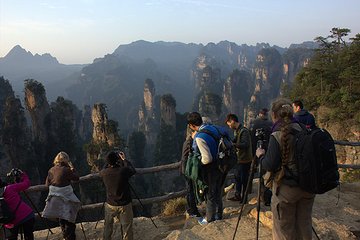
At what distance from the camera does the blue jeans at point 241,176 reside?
6070 mm

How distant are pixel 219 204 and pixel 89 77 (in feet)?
546

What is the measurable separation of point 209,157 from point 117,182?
1.41 meters

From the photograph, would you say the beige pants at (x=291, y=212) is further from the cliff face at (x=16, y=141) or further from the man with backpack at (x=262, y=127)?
the cliff face at (x=16, y=141)

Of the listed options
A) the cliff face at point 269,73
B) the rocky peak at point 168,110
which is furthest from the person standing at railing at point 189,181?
the cliff face at point 269,73

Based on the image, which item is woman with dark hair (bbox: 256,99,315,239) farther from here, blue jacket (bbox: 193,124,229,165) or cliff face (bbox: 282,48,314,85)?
cliff face (bbox: 282,48,314,85)

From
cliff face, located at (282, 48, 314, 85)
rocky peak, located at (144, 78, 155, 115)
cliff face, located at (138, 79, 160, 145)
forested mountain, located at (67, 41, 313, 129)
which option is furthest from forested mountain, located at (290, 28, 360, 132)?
cliff face, located at (282, 48, 314, 85)

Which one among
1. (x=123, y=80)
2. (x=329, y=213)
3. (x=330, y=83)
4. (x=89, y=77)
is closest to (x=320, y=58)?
(x=330, y=83)

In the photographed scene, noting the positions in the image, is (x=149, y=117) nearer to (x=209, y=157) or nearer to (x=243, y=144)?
(x=243, y=144)

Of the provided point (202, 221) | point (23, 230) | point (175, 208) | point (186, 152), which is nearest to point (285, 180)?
point (186, 152)

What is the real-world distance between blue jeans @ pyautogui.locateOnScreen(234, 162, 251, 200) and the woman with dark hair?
250 cm

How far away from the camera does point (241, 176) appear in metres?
6.17

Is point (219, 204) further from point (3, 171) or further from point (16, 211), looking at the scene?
point (3, 171)

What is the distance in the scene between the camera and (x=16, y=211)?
15.1 ft

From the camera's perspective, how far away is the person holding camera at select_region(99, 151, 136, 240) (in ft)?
15.8
